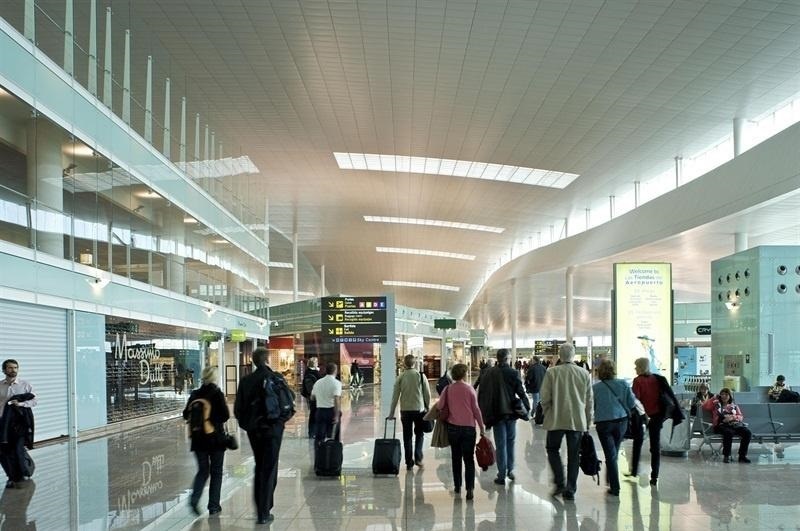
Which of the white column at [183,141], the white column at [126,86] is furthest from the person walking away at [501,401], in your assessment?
the white column at [183,141]

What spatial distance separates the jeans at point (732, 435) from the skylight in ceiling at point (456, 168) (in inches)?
759

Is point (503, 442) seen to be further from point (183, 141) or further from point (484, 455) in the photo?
point (183, 141)

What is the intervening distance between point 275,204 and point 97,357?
23.8 meters

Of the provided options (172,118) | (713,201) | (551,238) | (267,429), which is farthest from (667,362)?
(551,238)

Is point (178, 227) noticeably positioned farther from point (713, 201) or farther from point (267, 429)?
point (267, 429)

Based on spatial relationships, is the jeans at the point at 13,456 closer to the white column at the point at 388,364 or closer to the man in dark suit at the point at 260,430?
the man in dark suit at the point at 260,430

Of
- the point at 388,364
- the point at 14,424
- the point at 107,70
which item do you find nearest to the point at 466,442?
the point at 14,424

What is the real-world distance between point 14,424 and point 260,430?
4082 mm

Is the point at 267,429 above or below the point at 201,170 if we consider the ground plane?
below

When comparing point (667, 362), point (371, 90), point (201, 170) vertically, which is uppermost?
point (371, 90)

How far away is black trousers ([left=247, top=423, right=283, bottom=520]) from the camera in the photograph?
7.31m

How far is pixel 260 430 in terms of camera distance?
24.3ft

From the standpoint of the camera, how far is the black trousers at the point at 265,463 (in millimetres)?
7312

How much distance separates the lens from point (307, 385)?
1688 cm
